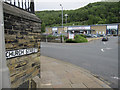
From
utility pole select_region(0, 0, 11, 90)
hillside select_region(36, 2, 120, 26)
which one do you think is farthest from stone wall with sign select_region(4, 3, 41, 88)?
hillside select_region(36, 2, 120, 26)

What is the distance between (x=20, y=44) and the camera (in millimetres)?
3125

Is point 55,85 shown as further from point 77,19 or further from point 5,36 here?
point 77,19

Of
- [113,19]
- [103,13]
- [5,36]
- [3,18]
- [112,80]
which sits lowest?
[112,80]

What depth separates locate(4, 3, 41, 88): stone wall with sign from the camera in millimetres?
2738

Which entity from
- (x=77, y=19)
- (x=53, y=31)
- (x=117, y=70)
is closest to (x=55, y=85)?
(x=117, y=70)

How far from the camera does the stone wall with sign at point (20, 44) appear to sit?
2738mm

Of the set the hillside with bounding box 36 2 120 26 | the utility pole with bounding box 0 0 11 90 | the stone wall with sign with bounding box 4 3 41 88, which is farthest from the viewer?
the hillside with bounding box 36 2 120 26

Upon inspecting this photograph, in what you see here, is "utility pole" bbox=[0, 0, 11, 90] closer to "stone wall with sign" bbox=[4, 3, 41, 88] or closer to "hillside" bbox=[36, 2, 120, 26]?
"stone wall with sign" bbox=[4, 3, 41, 88]

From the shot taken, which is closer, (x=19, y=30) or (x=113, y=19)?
(x=19, y=30)

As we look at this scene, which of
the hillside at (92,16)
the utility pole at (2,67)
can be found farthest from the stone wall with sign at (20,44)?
the hillside at (92,16)

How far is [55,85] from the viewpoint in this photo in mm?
3844

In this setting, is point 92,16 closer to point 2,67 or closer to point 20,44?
point 20,44

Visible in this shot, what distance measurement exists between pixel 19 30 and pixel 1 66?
1128 mm

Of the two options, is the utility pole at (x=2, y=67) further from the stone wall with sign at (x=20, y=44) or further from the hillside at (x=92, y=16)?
the hillside at (x=92, y=16)
